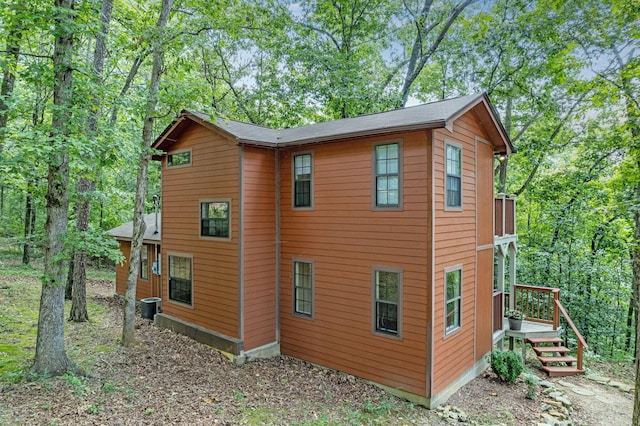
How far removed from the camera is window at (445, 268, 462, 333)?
7737mm

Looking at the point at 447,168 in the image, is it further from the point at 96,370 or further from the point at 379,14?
the point at 379,14

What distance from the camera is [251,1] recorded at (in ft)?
48.9

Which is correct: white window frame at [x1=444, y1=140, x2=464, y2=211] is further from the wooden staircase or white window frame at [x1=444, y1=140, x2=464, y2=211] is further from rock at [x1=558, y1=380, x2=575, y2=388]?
rock at [x1=558, y1=380, x2=575, y2=388]

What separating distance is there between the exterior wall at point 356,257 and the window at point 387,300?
0.15 meters

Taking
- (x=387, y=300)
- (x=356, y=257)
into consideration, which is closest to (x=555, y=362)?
(x=387, y=300)

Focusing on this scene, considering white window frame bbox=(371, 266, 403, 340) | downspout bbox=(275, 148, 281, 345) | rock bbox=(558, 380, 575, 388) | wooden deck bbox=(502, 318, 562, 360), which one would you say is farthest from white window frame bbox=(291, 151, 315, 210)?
rock bbox=(558, 380, 575, 388)

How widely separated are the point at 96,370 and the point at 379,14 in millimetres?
17890

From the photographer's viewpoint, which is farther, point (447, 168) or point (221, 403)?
point (447, 168)

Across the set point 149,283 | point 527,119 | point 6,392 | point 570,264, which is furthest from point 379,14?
point 6,392

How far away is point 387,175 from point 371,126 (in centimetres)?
118

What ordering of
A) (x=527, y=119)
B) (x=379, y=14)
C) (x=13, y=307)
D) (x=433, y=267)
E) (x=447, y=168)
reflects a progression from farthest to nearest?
(x=379, y=14) → (x=527, y=119) → (x=13, y=307) → (x=447, y=168) → (x=433, y=267)

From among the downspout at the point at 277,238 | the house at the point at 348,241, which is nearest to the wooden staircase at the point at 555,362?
the house at the point at 348,241

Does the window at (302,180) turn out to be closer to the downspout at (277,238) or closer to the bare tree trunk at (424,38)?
the downspout at (277,238)

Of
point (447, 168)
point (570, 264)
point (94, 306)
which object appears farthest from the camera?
point (570, 264)
